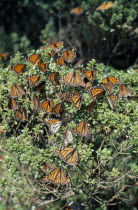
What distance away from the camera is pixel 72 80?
3.69 m

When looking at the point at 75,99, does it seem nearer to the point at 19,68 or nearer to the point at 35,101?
the point at 35,101

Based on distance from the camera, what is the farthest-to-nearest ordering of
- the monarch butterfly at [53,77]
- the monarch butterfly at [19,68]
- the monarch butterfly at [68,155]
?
the monarch butterfly at [19,68]
the monarch butterfly at [53,77]
the monarch butterfly at [68,155]

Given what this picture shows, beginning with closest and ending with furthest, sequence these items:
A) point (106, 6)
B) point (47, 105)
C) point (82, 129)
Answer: point (82, 129)
point (47, 105)
point (106, 6)

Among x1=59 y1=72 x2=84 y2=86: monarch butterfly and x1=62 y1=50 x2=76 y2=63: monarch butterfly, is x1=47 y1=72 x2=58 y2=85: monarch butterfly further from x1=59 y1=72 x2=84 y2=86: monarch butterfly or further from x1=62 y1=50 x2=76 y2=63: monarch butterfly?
x1=62 y1=50 x2=76 y2=63: monarch butterfly

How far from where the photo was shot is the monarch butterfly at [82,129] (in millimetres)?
3551

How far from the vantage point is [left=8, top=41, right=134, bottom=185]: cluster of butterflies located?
11.7 feet

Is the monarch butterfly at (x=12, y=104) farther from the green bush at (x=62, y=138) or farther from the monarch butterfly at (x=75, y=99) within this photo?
the monarch butterfly at (x=75, y=99)

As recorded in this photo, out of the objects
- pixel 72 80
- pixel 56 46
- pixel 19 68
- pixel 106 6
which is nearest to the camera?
pixel 72 80

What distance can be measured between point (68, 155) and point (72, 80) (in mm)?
820

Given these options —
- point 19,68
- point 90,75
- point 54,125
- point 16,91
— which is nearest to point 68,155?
point 54,125

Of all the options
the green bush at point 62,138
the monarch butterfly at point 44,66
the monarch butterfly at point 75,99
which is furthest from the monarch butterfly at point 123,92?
the monarch butterfly at point 44,66

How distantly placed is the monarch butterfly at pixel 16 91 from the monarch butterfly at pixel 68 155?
0.90 m

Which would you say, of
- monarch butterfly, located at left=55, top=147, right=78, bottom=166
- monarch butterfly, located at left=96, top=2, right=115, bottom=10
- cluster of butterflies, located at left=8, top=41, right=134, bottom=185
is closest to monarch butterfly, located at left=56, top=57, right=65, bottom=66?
cluster of butterflies, located at left=8, top=41, right=134, bottom=185

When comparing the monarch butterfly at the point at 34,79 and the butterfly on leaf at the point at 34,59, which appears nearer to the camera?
the monarch butterfly at the point at 34,79
